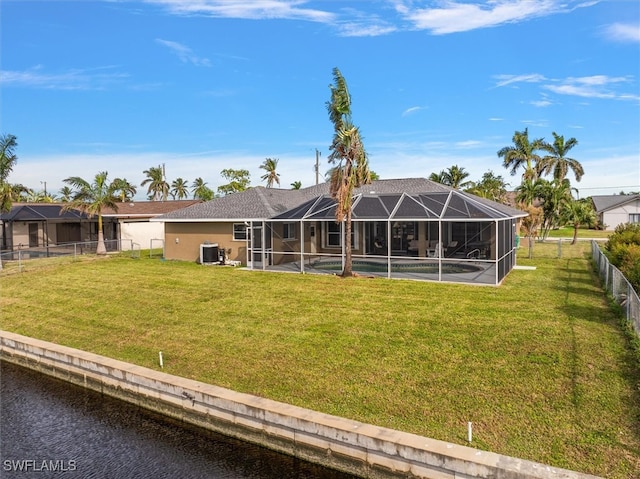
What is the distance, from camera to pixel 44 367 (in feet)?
34.1

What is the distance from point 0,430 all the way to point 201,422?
11.4 ft

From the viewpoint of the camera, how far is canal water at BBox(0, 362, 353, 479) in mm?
6359

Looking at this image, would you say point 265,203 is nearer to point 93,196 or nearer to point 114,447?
point 93,196

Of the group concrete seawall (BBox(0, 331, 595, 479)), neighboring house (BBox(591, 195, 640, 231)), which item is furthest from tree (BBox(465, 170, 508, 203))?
concrete seawall (BBox(0, 331, 595, 479))

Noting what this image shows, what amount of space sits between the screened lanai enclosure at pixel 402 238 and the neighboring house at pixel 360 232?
0.14 feet

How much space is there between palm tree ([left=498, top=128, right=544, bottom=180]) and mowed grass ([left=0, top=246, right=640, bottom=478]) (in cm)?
3027

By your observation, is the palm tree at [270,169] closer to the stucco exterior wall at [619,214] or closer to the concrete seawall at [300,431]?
the stucco exterior wall at [619,214]

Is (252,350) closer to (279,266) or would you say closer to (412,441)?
(412,441)

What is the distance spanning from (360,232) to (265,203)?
479 centimetres

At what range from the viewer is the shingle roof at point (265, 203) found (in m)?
21.3

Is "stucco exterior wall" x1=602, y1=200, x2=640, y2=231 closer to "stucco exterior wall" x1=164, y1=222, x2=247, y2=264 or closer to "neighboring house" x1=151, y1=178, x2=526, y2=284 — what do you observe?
"neighboring house" x1=151, y1=178, x2=526, y2=284

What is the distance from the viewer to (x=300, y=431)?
21.3 ft

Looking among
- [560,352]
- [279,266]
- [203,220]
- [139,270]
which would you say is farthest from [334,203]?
[560,352]

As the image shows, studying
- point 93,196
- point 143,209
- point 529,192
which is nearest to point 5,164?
point 93,196
